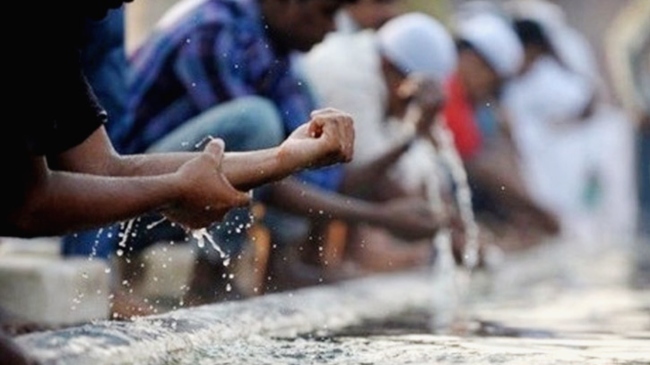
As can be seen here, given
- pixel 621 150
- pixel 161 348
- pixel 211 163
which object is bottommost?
pixel 161 348

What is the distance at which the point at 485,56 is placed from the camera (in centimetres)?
1319

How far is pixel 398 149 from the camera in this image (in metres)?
9.83

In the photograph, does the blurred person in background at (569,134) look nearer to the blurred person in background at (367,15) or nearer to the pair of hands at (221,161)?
the blurred person in background at (367,15)

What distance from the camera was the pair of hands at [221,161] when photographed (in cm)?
519

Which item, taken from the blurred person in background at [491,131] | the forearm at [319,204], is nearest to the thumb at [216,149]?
the forearm at [319,204]

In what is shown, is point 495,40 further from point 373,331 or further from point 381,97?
point 373,331

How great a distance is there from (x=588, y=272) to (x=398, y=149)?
Answer: 9.35 ft

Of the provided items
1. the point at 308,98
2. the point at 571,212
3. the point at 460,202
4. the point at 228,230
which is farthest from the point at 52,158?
the point at 571,212

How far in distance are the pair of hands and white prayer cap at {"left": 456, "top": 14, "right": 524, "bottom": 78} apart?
7721 millimetres

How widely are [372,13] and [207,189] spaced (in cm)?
482

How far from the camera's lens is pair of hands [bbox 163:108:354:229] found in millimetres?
5188

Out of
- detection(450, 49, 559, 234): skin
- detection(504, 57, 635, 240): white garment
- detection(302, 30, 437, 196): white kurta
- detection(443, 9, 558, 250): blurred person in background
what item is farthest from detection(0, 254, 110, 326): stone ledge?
detection(504, 57, 635, 240): white garment

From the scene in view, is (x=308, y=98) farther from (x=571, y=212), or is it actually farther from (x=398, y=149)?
(x=571, y=212)

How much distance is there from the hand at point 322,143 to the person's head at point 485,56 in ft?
24.2
